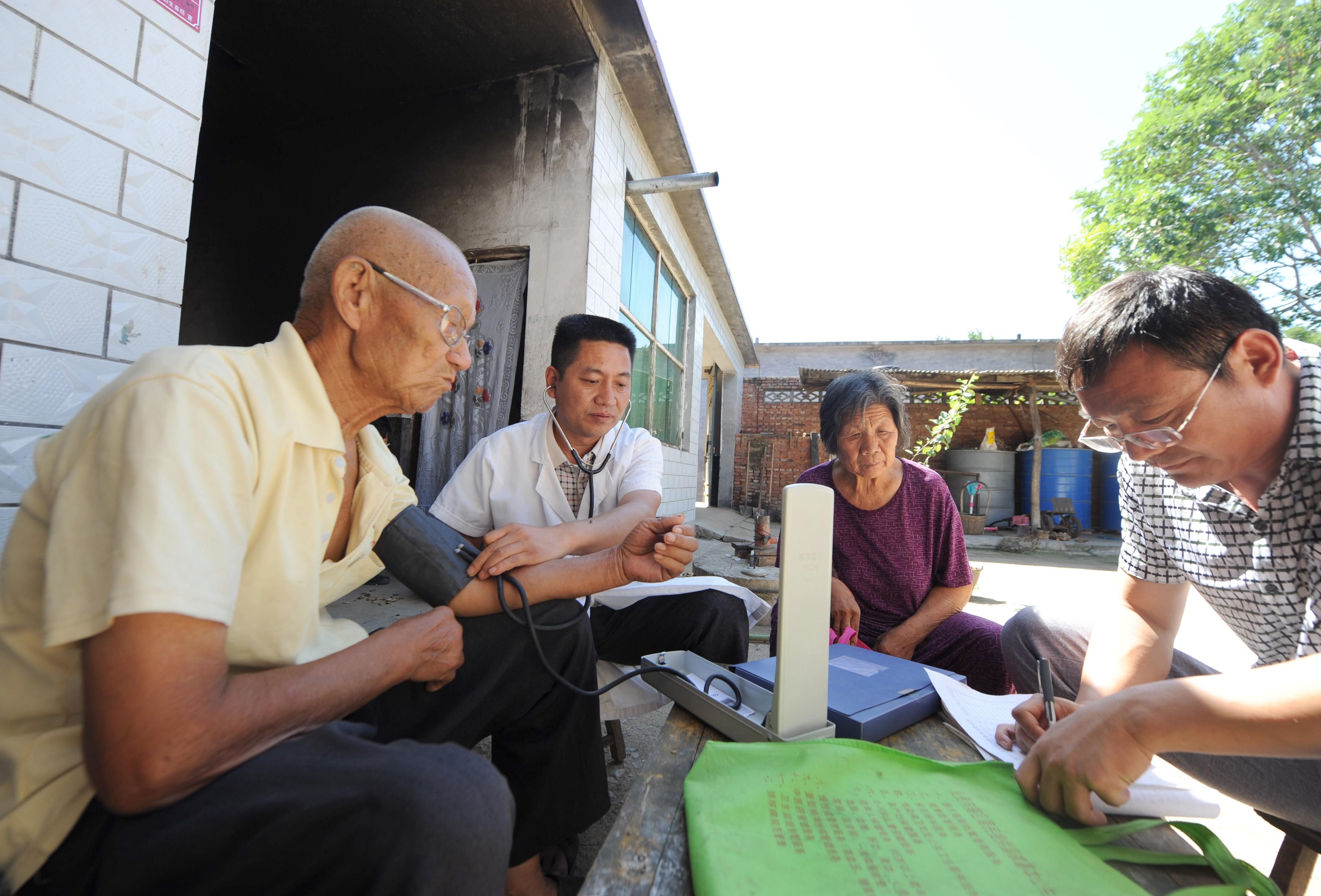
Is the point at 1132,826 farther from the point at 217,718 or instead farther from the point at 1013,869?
the point at 217,718

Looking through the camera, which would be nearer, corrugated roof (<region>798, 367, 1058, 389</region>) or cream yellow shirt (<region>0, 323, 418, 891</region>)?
cream yellow shirt (<region>0, 323, 418, 891</region>)

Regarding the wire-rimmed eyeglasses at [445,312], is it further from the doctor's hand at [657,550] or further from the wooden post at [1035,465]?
the wooden post at [1035,465]

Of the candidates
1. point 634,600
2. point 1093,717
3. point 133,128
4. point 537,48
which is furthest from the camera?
point 537,48

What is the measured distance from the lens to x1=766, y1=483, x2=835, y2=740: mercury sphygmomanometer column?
0.95 meters

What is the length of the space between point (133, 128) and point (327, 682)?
A: 143 cm

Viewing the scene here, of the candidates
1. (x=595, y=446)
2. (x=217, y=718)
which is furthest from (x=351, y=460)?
(x=595, y=446)

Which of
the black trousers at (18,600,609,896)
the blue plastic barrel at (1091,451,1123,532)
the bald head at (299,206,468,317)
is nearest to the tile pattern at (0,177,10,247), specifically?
the bald head at (299,206,468,317)

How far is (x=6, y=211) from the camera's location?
1.18 metres

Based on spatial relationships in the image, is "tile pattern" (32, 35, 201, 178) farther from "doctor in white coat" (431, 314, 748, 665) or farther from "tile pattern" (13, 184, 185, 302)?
"doctor in white coat" (431, 314, 748, 665)

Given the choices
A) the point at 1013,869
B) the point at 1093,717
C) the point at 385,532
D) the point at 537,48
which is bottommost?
the point at 1013,869

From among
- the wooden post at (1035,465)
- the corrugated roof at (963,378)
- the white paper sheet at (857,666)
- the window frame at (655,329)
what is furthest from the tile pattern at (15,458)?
the wooden post at (1035,465)

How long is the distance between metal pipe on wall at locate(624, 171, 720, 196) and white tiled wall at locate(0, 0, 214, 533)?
10.1 feet

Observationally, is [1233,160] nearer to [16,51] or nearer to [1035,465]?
[1035,465]

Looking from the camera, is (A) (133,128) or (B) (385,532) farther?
(A) (133,128)
